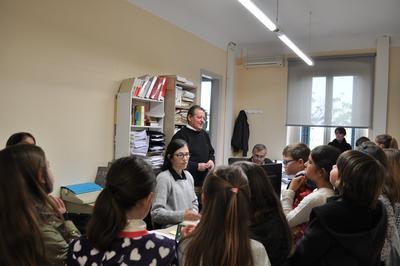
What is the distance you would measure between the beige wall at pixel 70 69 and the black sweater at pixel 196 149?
0.96 m

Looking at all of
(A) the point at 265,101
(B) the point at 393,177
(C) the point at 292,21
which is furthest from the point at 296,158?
(A) the point at 265,101

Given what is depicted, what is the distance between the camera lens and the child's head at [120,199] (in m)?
1.14

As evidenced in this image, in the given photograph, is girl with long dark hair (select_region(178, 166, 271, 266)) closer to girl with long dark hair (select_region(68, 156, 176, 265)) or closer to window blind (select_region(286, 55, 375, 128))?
girl with long dark hair (select_region(68, 156, 176, 265))

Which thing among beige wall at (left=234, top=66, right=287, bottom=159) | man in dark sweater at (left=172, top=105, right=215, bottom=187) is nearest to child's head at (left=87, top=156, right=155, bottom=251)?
man in dark sweater at (left=172, top=105, right=215, bottom=187)

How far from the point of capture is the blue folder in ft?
10.6

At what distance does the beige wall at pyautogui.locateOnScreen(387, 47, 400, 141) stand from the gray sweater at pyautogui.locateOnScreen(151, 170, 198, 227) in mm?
4630

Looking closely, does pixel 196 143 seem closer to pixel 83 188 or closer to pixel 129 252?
pixel 83 188

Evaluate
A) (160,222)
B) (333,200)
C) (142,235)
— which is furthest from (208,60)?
(142,235)

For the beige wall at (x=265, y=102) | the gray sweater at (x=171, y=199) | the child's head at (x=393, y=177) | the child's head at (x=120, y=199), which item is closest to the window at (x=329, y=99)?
the beige wall at (x=265, y=102)

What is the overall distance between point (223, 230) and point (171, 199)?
1.38 m

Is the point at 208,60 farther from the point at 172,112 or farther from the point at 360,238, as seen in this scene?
the point at 360,238

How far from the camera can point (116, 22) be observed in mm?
3883

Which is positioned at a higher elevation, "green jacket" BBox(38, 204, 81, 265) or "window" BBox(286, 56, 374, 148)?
"window" BBox(286, 56, 374, 148)

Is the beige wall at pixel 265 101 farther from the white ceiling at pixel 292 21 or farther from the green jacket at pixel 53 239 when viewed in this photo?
the green jacket at pixel 53 239
